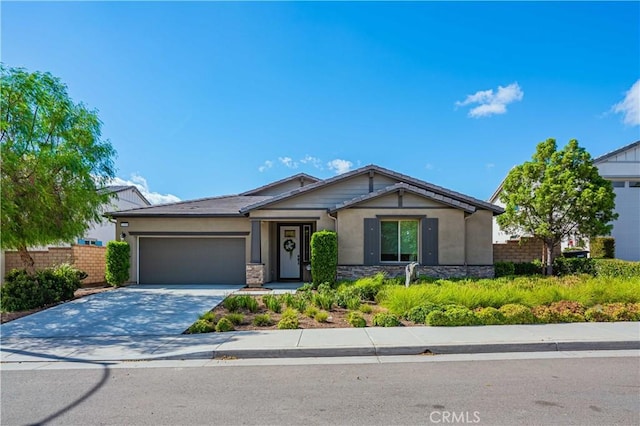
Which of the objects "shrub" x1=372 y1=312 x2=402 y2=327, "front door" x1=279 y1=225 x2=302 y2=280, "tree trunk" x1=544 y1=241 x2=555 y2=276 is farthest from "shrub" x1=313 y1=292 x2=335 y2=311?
"tree trunk" x1=544 y1=241 x2=555 y2=276

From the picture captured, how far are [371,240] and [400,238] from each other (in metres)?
1.19

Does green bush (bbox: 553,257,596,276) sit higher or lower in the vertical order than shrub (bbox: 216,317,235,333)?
higher

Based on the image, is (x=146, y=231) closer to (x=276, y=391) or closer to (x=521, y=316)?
(x=276, y=391)

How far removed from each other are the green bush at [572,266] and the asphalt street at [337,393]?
1050 centimetres

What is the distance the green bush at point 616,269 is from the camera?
1336 centimetres

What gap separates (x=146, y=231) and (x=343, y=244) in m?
8.07

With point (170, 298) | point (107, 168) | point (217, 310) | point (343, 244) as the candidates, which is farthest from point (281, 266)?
point (107, 168)

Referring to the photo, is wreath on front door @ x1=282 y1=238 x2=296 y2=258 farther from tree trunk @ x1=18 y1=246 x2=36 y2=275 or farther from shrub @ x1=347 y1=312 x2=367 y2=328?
tree trunk @ x1=18 y1=246 x2=36 y2=275

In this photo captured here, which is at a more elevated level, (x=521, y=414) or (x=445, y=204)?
(x=445, y=204)

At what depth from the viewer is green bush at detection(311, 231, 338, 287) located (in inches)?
527

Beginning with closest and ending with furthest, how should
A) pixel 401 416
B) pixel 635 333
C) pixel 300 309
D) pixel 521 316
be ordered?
pixel 401 416 → pixel 635 333 → pixel 521 316 → pixel 300 309

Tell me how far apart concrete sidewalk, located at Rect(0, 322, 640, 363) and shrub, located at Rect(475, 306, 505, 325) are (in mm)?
264

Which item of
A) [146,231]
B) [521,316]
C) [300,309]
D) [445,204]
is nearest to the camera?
[521,316]

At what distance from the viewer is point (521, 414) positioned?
168 inches
